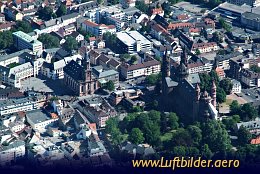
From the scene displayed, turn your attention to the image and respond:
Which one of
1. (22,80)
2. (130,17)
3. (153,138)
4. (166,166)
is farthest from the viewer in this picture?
(130,17)

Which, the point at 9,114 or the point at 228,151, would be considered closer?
the point at 228,151

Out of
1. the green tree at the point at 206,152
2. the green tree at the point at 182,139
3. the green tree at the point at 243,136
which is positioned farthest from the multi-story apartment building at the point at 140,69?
the green tree at the point at 206,152

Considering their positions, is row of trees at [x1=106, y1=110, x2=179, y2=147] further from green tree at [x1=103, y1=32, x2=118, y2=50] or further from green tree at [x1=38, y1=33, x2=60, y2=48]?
green tree at [x1=38, y1=33, x2=60, y2=48]

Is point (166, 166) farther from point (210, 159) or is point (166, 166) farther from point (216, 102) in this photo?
point (216, 102)

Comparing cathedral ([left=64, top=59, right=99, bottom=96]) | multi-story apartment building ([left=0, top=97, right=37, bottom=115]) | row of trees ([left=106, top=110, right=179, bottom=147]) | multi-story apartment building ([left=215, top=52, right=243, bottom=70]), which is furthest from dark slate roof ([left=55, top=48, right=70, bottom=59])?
row of trees ([left=106, top=110, right=179, bottom=147])

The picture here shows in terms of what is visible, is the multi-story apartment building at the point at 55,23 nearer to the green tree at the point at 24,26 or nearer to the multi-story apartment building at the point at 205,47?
the green tree at the point at 24,26

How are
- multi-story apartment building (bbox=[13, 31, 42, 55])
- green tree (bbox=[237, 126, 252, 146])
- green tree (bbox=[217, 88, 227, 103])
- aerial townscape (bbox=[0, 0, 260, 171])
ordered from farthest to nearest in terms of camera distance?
multi-story apartment building (bbox=[13, 31, 42, 55]) < green tree (bbox=[217, 88, 227, 103]) < green tree (bbox=[237, 126, 252, 146]) < aerial townscape (bbox=[0, 0, 260, 171])

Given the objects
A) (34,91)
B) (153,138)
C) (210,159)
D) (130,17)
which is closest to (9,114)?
(34,91)
